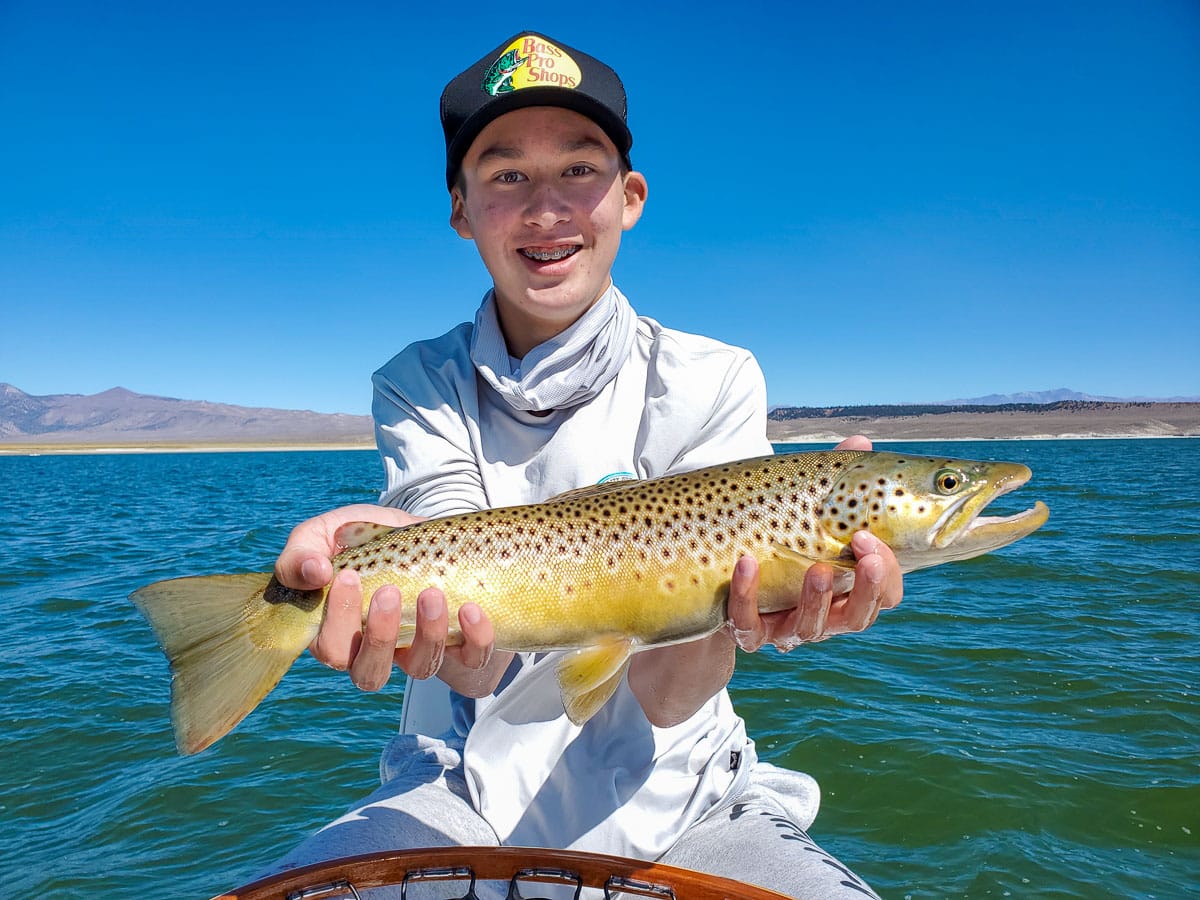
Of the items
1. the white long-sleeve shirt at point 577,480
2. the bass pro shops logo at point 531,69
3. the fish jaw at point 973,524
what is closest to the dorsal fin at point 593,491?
the white long-sleeve shirt at point 577,480

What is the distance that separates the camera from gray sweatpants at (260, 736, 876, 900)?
2.84 meters

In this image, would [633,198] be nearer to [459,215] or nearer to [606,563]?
[459,215]

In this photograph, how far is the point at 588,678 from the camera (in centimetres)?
278

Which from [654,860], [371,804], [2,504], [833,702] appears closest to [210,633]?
[371,804]

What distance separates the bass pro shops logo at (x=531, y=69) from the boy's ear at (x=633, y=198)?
2.07 ft

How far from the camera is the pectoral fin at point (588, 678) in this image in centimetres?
277

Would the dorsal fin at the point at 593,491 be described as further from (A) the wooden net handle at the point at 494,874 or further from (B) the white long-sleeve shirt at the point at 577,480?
(A) the wooden net handle at the point at 494,874

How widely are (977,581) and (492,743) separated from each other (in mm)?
16122

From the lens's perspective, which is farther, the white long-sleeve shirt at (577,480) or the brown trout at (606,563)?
the white long-sleeve shirt at (577,480)

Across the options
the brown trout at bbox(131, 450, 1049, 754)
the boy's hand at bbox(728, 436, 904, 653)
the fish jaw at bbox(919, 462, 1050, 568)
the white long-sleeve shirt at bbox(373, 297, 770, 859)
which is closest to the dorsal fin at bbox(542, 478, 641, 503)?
the brown trout at bbox(131, 450, 1049, 754)

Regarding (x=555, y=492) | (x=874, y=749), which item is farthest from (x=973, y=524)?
(x=874, y=749)

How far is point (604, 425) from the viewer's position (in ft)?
12.1

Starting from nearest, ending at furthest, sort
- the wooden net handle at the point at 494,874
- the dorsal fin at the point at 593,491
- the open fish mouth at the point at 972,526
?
the wooden net handle at the point at 494,874
the open fish mouth at the point at 972,526
the dorsal fin at the point at 593,491

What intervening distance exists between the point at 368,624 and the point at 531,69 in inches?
86.2
